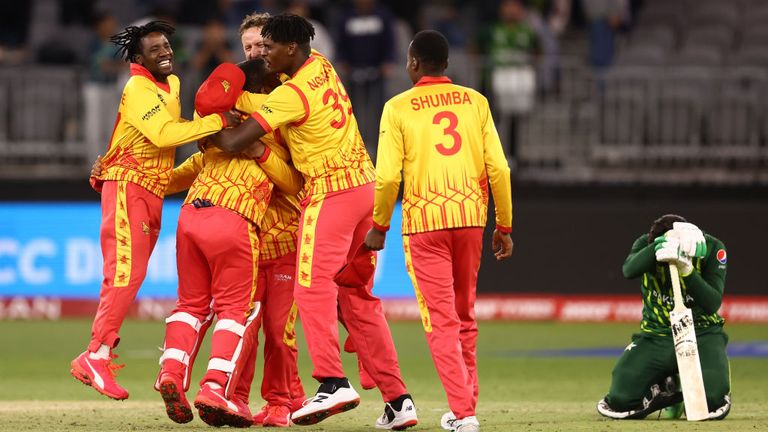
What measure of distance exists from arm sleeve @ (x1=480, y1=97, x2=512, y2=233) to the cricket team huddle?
0.01 m

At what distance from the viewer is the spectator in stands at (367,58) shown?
1677 centimetres

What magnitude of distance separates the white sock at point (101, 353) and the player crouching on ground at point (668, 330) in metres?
3.13

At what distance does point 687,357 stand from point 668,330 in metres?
0.33

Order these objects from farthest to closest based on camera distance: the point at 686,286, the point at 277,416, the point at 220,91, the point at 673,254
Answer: the point at 686,286 < the point at 673,254 < the point at 277,416 < the point at 220,91

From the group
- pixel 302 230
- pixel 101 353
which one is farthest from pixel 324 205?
pixel 101 353

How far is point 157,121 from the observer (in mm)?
8258

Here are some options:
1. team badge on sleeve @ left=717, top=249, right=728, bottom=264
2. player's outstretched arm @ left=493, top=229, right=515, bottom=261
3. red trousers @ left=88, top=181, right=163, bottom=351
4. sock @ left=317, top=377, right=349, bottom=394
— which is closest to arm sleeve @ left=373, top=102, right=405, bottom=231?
player's outstretched arm @ left=493, top=229, right=515, bottom=261

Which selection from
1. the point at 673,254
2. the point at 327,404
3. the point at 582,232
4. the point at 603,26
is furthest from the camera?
the point at 603,26

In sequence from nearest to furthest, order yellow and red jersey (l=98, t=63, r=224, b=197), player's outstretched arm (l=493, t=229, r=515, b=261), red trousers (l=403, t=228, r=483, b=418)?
red trousers (l=403, t=228, r=483, b=418) < player's outstretched arm (l=493, t=229, r=515, b=261) < yellow and red jersey (l=98, t=63, r=224, b=197)

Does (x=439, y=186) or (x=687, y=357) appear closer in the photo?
(x=439, y=186)

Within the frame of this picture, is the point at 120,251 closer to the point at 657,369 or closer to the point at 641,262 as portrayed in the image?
the point at 641,262

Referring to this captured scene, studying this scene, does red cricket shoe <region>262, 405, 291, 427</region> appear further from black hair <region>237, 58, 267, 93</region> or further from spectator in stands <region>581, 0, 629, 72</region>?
spectator in stands <region>581, 0, 629, 72</region>

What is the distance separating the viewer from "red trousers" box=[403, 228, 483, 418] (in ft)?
24.9

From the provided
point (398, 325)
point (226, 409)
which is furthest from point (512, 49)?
point (226, 409)
